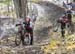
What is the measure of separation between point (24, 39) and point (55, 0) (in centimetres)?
1692

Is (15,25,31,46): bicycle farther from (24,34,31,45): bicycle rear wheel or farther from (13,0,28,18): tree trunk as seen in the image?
(13,0,28,18): tree trunk

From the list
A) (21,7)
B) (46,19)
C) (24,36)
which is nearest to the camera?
(24,36)

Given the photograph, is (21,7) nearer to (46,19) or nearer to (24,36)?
(24,36)

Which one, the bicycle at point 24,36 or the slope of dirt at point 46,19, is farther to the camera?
the slope of dirt at point 46,19

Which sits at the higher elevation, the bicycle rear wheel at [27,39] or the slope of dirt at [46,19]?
the bicycle rear wheel at [27,39]

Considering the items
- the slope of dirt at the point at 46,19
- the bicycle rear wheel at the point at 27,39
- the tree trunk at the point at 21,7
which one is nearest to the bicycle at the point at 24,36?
the bicycle rear wheel at the point at 27,39

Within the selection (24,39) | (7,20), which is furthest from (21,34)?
(7,20)

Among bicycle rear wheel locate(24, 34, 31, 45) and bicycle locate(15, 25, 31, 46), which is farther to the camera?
bicycle rear wheel locate(24, 34, 31, 45)

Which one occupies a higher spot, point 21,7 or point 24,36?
point 21,7

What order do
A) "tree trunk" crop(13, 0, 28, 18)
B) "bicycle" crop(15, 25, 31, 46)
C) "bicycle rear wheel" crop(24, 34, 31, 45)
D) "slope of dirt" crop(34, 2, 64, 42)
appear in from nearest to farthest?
"bicycle" crop(15, 25, 31, 46) < "bicycle rear wheel" crop(24, 34, 31, 45) < "tree trunk" crop(13, 0, 28, 18) < "slope of dirt" crop(34, 2, 64, 42)

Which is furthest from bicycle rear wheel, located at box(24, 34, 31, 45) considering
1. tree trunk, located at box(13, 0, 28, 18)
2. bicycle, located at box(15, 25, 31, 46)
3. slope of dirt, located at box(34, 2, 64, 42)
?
slope of dirt, located at box(34, 2, 64, 42)

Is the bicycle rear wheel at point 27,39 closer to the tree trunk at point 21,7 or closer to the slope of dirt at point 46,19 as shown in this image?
the tree trunk at point 21,7

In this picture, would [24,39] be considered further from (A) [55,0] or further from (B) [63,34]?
(A) [55,0]

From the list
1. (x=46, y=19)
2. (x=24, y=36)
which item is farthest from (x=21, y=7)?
(x=46, y=19)
